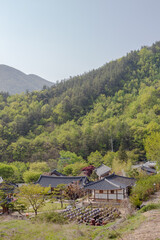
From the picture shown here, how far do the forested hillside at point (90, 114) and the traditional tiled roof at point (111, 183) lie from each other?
13.7m

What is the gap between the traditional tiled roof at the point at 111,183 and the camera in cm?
2284

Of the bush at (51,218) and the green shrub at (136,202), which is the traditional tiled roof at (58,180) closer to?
the green shrub at (136,202)

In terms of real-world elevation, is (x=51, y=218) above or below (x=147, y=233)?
below

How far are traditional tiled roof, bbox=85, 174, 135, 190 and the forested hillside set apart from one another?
13698 millimetres

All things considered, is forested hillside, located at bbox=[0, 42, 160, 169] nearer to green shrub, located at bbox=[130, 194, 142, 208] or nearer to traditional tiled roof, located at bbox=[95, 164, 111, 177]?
traditional tiled roof, located at bbox=[95, 164, 111, 177]

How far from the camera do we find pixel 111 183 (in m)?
23.3

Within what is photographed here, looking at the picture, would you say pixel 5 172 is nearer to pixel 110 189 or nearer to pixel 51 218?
pixel 110 189

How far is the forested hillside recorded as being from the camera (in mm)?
49875

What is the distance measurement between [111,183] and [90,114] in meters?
46.7

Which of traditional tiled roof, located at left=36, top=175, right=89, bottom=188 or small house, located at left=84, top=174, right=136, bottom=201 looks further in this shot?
traditional tiled roof, located at left=36, top=175, right=89, bottom=188

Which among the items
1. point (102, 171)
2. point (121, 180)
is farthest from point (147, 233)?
point (102, 171)

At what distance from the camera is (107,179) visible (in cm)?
2430

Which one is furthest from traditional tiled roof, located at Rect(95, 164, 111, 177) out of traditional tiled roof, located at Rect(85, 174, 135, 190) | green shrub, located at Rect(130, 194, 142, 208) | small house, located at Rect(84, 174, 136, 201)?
green shrub, located at Rect(130, 194, 142, 208)

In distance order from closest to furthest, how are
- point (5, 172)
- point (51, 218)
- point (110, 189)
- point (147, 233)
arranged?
point (147, 233), point (51, 218), point (110, 189), point (5, 172)
